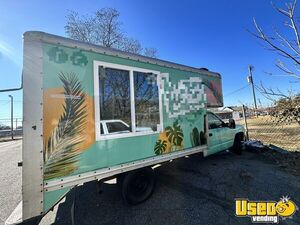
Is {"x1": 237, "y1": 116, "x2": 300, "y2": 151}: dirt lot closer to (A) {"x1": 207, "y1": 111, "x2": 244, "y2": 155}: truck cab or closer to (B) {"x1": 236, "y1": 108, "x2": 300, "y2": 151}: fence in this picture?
(B) {"x1": 236, "y1": 108, "x2": 300, "y2": 151}: fence

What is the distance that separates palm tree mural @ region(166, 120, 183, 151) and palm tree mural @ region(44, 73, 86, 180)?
6.57 feet

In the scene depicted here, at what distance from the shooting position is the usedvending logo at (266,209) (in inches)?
130

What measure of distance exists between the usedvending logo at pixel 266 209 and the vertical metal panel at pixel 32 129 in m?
3.28

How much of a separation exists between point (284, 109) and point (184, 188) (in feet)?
14.1

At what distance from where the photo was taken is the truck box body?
252 cm

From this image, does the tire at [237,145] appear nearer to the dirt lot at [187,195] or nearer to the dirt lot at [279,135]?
the dirt lot at [187,195]

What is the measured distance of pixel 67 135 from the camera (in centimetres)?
274

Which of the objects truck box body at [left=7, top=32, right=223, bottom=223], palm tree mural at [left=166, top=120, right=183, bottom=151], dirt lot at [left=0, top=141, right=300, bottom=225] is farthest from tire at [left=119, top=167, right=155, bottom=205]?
palm tree mural at [left=166, top=120, right=183, bottom=151]

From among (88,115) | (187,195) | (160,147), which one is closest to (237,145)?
(187,195)

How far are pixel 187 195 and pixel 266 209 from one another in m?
1.50

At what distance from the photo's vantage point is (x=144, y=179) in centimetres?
399

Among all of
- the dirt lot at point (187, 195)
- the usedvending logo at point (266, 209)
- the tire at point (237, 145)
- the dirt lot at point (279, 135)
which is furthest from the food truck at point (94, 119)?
the dirt lot at point (279, 135)

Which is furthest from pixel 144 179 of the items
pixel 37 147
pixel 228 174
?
pixel 228 174

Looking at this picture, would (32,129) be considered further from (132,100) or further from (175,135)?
(175,135)
